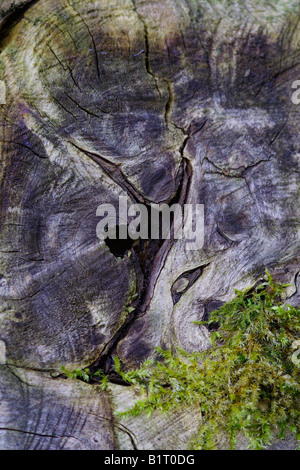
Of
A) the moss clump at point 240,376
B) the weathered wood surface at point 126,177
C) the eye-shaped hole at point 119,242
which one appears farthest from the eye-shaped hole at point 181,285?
the eye-shaped hole at point 119,242

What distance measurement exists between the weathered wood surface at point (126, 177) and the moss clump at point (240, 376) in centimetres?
6

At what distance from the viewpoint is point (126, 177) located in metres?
1.60

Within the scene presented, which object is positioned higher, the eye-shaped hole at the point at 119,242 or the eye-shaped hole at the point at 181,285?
the eye-shaped hole at the point at 119,242

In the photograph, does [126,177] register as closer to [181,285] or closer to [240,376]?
[181,285]

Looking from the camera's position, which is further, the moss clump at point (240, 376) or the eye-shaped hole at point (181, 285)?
the eye-shaped hole at point (181, 285)

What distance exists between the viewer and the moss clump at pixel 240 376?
1.50 m

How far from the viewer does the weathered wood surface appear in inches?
58.3

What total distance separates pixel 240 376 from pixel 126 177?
1006mm

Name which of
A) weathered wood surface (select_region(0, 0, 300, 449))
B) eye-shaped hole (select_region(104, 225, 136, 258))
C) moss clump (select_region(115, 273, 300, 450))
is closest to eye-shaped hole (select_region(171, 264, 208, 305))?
weathered wood surface (select_region(0, 0, 300, 449))

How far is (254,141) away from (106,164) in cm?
69

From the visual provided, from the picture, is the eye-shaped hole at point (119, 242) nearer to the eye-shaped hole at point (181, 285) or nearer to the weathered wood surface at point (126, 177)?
the weathered wood surface at point (126, 177)

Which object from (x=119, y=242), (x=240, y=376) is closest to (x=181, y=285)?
(x=119, y=242)

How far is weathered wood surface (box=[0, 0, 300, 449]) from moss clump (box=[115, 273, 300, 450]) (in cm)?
6

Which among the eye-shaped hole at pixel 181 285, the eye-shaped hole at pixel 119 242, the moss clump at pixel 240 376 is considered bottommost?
the moss clump at pixel 240 376
